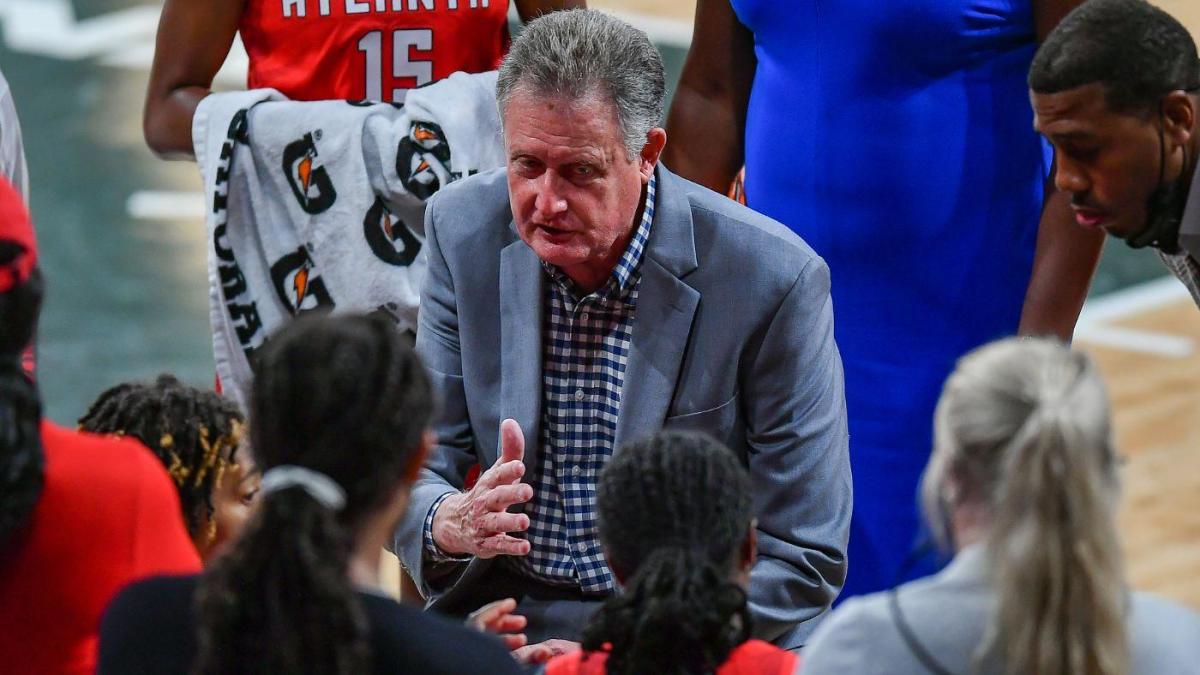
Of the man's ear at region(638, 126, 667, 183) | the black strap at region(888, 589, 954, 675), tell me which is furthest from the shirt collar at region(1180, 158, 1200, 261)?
the black strap at region(888, 589, 954, 675)

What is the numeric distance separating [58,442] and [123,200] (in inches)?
198

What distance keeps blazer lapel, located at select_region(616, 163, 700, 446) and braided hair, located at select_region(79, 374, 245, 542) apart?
Answer: 63 cm

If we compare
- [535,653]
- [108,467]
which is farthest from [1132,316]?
[108,467]

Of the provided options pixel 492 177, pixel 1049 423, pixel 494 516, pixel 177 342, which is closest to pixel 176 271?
pixel 177 342

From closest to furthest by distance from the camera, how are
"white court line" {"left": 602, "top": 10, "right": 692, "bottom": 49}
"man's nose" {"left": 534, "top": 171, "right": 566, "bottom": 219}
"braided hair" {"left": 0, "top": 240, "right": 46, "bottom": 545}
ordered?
"braided hair" {"left": 0, "top": 240, "right": 46, "bottom": 545}
"man's nose" {"left": 534, "top": 171, "right": 566, "bottom": 219}
"white court line" {"left": 602, "top": 10, "right": 692, "bottom": 49}

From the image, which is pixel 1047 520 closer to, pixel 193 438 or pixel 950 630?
pixel 950 630

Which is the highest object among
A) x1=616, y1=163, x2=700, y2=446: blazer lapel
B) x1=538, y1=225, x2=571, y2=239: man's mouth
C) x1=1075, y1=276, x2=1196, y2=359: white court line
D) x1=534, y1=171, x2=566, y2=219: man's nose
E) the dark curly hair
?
the dark curly hair

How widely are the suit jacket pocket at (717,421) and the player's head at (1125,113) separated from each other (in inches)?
24.5

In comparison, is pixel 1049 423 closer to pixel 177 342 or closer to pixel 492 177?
pixel 492 177

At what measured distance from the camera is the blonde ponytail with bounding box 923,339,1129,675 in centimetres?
171

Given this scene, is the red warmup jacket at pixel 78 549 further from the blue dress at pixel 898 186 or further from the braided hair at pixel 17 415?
the blue dress at pixel 898 186

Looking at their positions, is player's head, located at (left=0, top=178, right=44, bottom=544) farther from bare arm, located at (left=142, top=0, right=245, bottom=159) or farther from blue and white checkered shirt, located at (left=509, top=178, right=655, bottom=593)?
bare arm, located at (left=142, top=0, right=245, bottom=159)

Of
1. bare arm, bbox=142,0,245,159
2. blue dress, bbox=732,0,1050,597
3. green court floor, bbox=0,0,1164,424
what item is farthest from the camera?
green court floor, bbox=0,0,1164,424

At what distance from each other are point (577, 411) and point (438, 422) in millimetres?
241
